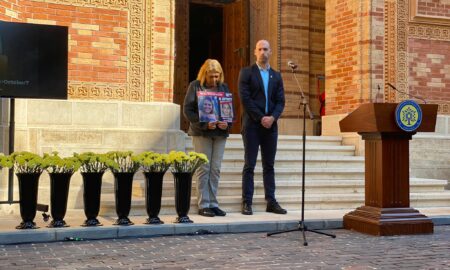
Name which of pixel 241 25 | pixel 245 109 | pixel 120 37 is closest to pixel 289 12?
pixel 241 25

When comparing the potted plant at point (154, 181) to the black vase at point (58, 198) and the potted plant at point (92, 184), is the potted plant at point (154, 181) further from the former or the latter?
the black vase at point (58, 198)

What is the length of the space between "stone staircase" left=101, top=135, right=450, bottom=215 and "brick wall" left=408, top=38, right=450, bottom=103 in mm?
2104

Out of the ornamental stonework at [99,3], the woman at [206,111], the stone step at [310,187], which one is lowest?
the stone step at [310,187]

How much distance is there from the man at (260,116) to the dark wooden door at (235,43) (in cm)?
575

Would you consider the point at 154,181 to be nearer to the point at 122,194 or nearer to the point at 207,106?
the point at 122,194

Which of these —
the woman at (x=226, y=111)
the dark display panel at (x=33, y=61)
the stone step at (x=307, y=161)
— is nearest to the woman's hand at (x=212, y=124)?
the woman at (x=226, y=111)

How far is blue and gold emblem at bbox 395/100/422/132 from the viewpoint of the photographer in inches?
293

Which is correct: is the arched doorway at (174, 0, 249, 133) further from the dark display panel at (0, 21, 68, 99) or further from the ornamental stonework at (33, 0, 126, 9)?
the dark display panel at (0, 21, 68, 99)

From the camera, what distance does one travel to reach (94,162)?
735 centimetres

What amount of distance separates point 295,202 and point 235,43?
6.39 meters

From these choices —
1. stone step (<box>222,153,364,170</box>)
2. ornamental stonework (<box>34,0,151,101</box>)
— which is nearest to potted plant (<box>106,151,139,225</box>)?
ornamental stonework (<box>34,0,151,101</box>)

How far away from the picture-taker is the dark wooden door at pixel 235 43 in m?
14.6

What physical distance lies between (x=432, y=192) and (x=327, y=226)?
3.28 metres

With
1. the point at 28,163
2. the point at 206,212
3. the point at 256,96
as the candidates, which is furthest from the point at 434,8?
the point at 28,163
